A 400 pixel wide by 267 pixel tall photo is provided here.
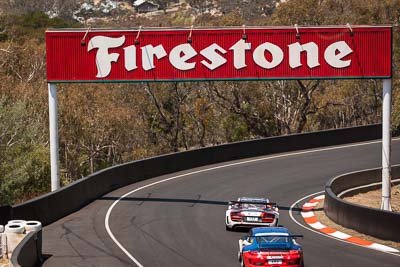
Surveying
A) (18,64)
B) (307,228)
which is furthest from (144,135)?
(307,228)

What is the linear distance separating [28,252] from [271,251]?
20.1 ft

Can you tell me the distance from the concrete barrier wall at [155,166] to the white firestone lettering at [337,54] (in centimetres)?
1130

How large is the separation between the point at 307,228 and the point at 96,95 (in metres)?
38.1

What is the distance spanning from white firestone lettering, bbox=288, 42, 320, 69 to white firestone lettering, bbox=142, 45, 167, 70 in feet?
16.8

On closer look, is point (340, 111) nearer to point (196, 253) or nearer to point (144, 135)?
point (144, 135)

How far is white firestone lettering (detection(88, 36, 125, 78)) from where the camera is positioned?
98.3 ft

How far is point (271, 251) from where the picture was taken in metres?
18.2

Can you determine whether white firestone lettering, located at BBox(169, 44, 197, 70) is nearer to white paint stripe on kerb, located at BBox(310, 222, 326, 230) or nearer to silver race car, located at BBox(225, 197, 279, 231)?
silver race car, located at BBox(225, 197, 279, 231)

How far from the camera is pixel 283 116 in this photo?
234 feet

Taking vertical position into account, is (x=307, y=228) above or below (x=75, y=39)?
below

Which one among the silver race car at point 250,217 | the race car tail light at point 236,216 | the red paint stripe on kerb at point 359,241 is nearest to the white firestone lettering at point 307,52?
the silver race car at point 250,217

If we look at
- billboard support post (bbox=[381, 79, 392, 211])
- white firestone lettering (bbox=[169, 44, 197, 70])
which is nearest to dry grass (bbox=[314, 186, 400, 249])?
billboard support post (bbox=[381, 79, 392, 211])

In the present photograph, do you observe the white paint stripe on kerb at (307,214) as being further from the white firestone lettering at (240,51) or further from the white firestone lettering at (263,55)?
the white firestone lettering at (240,51)

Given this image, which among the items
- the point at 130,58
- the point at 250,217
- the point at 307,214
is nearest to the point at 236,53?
the point at 130,58
